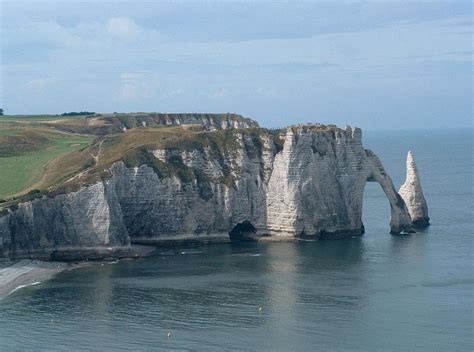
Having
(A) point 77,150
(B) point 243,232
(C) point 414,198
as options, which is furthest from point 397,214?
(A) point 77,150

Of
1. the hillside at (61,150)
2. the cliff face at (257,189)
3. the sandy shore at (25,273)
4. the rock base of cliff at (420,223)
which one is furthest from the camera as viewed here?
the rock base of cliff at (420,223)

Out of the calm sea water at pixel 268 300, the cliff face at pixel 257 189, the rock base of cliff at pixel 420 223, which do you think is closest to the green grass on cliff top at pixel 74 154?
the cliff face at pixel 257 189

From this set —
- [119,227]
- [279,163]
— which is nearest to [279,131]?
[279,163]

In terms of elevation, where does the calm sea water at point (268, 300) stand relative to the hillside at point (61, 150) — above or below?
below

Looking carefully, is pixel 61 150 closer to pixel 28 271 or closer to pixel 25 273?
pixel 28 271

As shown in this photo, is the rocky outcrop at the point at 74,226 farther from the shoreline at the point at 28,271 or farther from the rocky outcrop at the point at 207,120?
the rocky outcrop at the point at 207,120

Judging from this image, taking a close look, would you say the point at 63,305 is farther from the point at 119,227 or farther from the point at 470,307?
the point at 470,307

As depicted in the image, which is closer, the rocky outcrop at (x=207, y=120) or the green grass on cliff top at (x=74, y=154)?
the green grass on cliff top at (x=74, y=154)
